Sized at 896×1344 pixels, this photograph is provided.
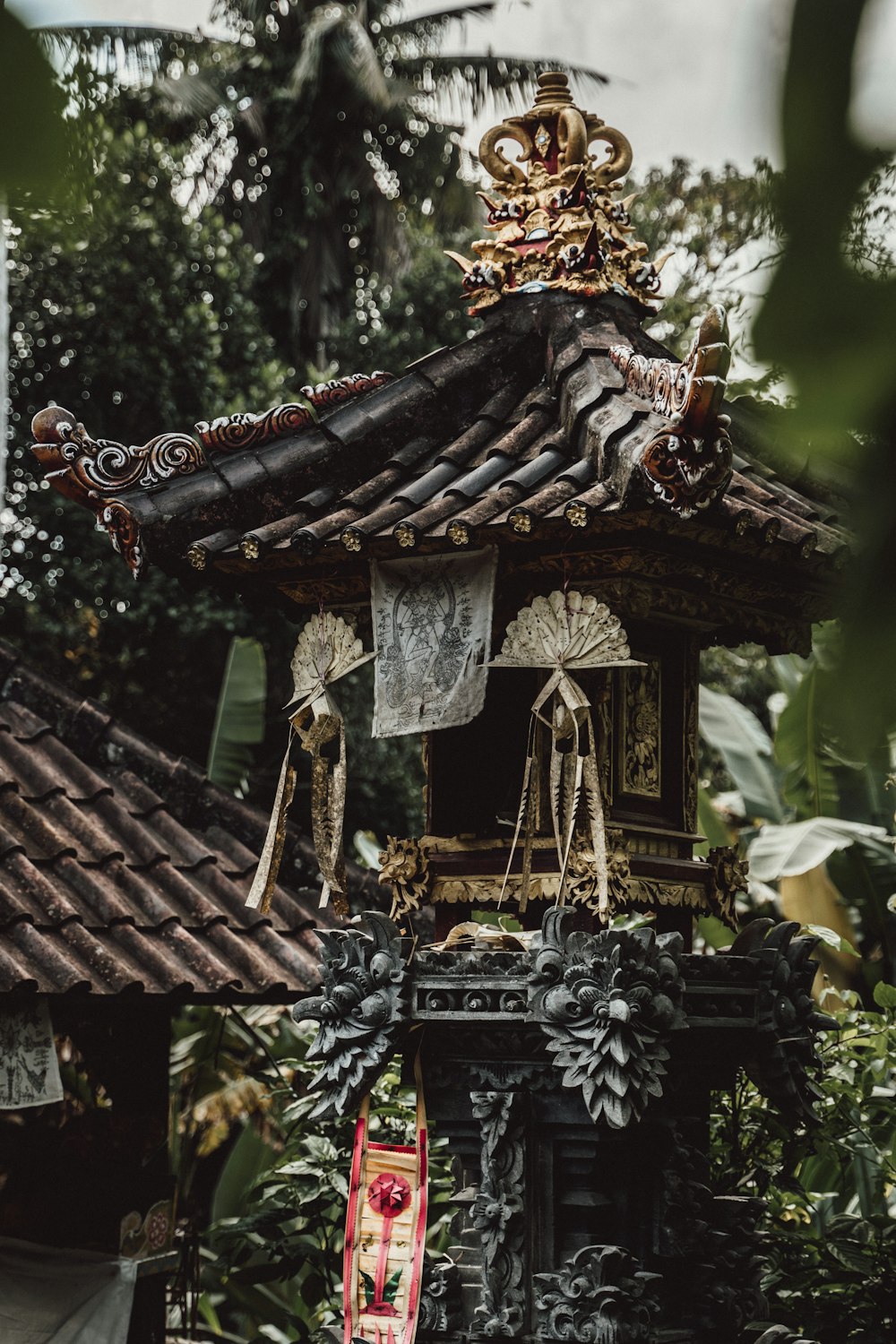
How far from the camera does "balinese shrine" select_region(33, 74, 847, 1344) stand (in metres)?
4.45

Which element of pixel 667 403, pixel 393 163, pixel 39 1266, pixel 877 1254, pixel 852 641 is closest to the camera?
pixel 852 641

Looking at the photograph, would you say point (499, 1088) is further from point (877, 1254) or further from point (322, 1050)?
point (877, 1254)

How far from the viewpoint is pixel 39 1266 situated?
6.00m

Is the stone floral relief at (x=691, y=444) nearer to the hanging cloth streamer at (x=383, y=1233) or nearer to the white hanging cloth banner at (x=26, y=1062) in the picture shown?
the hanging cloth streamer at (x=383, y=1233)

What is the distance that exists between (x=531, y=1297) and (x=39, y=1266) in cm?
234

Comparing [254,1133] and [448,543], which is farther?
[254,1133]

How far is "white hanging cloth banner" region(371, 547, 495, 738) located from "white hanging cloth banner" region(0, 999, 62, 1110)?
191cm

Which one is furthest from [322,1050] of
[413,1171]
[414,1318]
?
[414,1318]

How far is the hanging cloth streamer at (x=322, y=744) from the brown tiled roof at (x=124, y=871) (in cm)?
94

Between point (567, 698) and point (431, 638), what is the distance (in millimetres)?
512

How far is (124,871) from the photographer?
6.53 m

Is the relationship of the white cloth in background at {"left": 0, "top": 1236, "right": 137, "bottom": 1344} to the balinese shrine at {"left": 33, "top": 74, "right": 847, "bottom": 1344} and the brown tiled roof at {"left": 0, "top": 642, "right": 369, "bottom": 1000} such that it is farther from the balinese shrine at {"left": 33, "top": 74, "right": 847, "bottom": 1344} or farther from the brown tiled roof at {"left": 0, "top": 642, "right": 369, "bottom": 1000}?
the balinese shrine at {"left": 33, "top": 74, "right": 847, "bottom": 1344}

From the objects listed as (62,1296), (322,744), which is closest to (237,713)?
(62,1296)

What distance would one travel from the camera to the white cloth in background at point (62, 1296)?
19.4 ft
